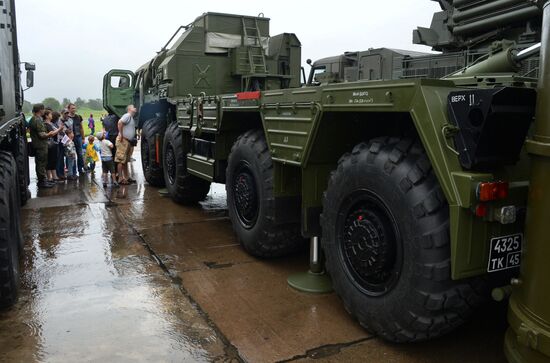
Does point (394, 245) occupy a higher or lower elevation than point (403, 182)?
lower

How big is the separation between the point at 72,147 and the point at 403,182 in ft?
30.0

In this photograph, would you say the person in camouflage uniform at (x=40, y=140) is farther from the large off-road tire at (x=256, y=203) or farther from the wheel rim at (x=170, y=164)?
the large off-road tire at (x=256, y=203)

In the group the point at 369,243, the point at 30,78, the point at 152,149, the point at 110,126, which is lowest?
the point at 369,243

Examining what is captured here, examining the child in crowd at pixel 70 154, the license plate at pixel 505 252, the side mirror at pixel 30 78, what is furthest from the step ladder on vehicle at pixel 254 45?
the license plate at pixel 505 252

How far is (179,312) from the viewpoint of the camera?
3.57 m

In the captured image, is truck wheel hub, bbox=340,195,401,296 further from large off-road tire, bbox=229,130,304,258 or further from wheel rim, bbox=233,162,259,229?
→ wheel rim, bbox=233,162,259,229

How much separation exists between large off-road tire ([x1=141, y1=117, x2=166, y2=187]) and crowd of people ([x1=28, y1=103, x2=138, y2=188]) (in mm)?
378

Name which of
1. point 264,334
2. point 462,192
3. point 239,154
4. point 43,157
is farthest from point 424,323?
point 43,157

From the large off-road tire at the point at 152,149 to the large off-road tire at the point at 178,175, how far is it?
3.11 ft

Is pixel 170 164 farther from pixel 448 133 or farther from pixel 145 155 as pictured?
pixel 448 133

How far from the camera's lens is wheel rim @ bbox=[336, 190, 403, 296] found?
283cm

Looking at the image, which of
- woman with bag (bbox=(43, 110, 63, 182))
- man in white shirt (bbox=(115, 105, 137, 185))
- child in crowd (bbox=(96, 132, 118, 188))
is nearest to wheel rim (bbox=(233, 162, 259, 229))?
man in white shirt (bbox=(115, 105, 137, 185))

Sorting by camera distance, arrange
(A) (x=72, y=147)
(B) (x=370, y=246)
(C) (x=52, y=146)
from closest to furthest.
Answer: (B) (x=370, y=246), (C) (x=52, y=146), (A) (x=72, y=147)

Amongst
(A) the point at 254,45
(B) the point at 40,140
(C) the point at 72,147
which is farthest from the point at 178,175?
(C) the point at 72,147
